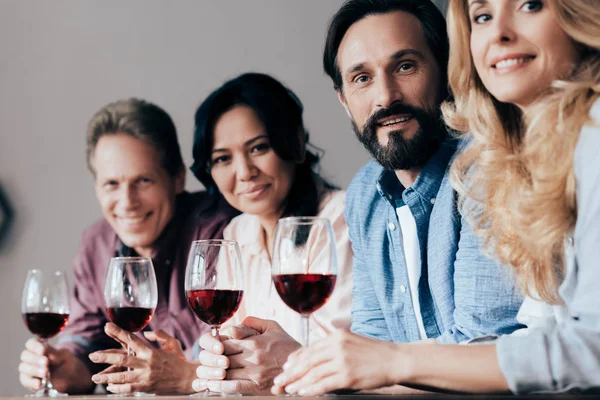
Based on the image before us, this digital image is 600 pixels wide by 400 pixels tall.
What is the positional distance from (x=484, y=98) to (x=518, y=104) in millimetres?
125

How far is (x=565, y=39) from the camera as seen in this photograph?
1.42m

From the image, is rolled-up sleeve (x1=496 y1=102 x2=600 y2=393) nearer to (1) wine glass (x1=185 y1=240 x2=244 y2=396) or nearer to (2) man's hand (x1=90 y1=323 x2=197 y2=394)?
(1) wine glass (x1=185 y1=240 x2=244 y2=396)

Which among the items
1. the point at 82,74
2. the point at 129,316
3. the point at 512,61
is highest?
the point at 82,74

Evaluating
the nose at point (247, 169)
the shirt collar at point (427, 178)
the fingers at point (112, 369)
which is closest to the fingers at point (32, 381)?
the fingers at point (112, 369)

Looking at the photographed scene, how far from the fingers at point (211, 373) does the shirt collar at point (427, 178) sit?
88 centimetres

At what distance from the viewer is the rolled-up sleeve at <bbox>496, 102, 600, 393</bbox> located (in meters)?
1.00

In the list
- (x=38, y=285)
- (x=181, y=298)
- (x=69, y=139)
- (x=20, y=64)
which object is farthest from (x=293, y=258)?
(x=20, y=64)

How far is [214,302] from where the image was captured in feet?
4.51

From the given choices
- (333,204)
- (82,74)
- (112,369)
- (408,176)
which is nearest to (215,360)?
(112,369)

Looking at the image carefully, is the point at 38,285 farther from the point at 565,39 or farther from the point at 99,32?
the point at 99,32

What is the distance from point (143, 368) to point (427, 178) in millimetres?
928

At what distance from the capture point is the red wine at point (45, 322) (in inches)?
68.8

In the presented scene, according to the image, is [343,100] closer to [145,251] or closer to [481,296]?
[145,251]

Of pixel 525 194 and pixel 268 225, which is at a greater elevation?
pixel 268 225
